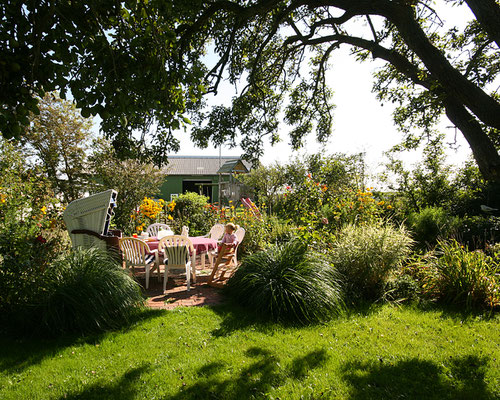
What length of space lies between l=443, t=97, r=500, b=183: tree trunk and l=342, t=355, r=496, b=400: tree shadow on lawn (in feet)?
7.10

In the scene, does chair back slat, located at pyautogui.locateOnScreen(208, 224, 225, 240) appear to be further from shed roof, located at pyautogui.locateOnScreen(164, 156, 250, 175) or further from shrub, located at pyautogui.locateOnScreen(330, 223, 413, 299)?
shed roof, located at pyautogui.locateOnScreen(164, 156, 250, 175)

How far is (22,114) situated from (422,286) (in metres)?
5.79

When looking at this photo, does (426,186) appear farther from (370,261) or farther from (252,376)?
(252,376)

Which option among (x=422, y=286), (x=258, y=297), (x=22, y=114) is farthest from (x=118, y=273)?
(x=422, y=286)

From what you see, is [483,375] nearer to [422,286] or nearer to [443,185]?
[422,286]

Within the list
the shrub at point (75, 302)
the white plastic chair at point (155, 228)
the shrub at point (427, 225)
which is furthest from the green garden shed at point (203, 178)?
the shrub at point (75, 302)

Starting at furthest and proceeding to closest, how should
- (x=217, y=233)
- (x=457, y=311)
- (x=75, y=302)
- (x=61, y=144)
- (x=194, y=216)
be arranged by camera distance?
(x=61, y=144)
(x=194, y=216)
(x=217, y=233)
(x=457, y=311)
(x=75, y=302)

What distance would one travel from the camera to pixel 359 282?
5000 mm

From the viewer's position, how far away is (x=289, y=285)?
14.1 ft

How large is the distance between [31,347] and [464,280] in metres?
5.87

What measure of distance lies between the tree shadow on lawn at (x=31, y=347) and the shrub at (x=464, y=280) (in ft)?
15.6

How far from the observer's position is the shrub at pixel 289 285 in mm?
4133

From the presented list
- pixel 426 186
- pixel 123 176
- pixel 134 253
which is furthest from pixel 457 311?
pixel 123 176

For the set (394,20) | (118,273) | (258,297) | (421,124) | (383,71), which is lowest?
(258,297)
